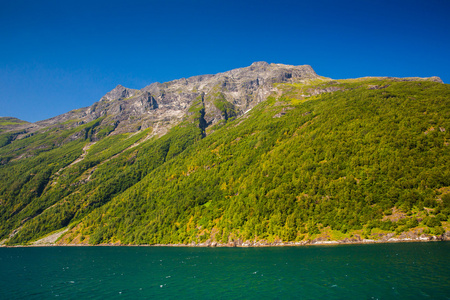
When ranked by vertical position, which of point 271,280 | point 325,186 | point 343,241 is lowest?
point 343,241

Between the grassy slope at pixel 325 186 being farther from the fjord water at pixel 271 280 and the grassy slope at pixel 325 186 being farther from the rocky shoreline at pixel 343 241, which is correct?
the fjord water at pixel 271 280

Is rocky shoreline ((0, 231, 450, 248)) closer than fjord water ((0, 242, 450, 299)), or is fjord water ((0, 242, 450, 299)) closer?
fjord water ((0, 242, 450, 299))

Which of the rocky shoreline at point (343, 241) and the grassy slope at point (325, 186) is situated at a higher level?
the grassy slope at point (325, 186)

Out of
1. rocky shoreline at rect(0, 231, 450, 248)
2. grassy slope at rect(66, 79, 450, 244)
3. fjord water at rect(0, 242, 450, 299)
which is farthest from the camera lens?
grassy slope at rect(66, 79, 450, 244)

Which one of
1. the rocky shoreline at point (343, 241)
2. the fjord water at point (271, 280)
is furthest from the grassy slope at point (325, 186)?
the fjord water at point (271, 280)

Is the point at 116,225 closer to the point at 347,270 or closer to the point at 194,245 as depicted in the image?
the point at 194,245

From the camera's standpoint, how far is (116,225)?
190m

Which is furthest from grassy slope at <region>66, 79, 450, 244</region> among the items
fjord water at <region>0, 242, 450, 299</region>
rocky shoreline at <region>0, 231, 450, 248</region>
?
fjord water at <region>0, 242, 450, 299</region>

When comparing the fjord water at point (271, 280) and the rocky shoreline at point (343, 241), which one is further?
the rocky shoreline at point (343, 241)

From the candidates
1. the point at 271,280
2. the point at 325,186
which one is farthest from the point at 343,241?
the point at 271,280

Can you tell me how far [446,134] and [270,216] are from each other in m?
97.0

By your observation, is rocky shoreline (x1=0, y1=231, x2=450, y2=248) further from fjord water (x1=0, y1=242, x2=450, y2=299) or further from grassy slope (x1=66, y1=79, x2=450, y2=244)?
fjord water (x1=0, y1=242, x2=450, y2=299)

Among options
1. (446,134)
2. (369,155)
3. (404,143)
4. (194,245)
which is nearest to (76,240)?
(194,245)

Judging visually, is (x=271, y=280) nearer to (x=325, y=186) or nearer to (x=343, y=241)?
(x=343, y=241)
